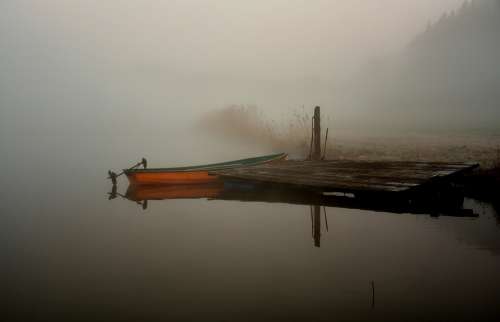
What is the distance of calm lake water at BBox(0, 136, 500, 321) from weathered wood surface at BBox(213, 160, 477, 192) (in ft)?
3.24

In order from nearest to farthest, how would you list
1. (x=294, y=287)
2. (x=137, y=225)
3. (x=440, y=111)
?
1. (x=294, y=287)
2. (x=137, y=225)
3. (x=440, y=111)

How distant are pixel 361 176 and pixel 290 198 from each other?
2562 mm

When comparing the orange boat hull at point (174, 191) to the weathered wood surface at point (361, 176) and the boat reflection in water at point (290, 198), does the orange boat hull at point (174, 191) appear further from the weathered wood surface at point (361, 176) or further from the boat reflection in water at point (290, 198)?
the weathered wood surface at point (361, 176)

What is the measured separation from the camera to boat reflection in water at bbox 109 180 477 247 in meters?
9.98

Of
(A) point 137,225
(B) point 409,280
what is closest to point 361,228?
(B) point 409,280

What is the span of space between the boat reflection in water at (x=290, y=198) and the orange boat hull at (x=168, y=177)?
0.92 feet

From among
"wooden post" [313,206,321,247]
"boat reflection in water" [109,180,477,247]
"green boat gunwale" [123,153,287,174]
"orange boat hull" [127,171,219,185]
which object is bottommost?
"wooden post" [313,206,321,247]

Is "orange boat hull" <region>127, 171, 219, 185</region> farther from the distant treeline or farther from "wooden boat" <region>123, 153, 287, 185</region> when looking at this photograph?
the distant treeline

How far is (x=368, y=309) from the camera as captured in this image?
521cm

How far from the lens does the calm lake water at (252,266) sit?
5.37 m

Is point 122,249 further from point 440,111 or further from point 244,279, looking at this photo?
point 440,111

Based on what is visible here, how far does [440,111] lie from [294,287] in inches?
2564

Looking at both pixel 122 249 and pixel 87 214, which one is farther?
pixel 87 214

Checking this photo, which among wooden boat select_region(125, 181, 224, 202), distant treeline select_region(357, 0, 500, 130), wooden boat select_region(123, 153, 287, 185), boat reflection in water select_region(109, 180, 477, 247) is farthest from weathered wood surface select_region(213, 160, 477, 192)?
distant treeline select_region(357, 0, 500, 130)
